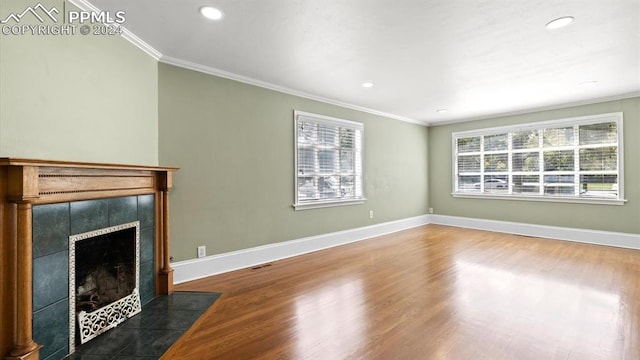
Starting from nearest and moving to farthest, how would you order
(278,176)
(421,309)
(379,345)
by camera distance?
(379,345) → (421,309) → (278,176)

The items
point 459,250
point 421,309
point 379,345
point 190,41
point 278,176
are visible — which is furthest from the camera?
point 459,250

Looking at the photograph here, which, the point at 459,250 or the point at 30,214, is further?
the point at 459,250

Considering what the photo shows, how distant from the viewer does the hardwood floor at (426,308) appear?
6.29 ft

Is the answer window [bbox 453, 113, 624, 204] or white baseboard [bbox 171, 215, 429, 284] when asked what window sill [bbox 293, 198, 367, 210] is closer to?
white baseboard [bbox 171, 215, 429, 284]

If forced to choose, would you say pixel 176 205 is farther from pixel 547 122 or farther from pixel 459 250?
pixel 547 122

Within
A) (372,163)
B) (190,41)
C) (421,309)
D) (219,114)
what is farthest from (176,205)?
(372,163)

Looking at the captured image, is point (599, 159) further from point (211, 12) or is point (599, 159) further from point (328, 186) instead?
point (211, 12)

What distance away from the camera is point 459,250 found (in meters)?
4.45

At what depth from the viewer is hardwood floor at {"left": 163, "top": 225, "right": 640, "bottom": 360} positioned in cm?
192

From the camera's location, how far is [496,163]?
20.0 feet

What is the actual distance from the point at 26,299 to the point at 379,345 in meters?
2.20

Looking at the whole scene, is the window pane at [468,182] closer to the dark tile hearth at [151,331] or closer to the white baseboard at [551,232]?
the white baseboard at [551,232]

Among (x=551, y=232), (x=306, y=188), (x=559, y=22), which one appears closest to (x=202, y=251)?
(x=306, y=188)

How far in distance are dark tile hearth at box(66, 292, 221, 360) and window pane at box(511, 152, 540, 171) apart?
619cm
